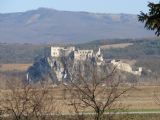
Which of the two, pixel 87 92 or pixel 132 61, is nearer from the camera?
pixel 87 92

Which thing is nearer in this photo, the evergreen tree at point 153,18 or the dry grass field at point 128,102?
the evergreen tree at point 153,18

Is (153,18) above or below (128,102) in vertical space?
above

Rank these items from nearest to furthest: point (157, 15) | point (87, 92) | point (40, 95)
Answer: point (157, 15)
point (87, 92)
point (40, 95)

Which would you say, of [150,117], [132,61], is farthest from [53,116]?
[132,61]

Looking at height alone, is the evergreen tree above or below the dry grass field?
above

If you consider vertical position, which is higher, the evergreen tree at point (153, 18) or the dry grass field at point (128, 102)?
the evergreen tree at point (153, 18)

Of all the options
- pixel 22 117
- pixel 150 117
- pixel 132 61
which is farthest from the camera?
pixel 132 61

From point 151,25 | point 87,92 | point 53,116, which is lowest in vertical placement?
point 53,116

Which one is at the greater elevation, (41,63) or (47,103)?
(47,103)

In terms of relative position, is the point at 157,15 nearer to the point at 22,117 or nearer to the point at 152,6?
the point at 152,6

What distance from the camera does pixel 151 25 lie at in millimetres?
13320

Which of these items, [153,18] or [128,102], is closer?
[153,18]

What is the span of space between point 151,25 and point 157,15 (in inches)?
8.7

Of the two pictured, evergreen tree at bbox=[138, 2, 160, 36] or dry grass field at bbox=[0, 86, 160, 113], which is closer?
evergreen tree at bbox=[138, 2, 160, 36]
